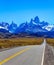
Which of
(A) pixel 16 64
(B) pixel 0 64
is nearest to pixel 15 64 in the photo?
(A) pixel 16 64

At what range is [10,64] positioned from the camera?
17.2 meters

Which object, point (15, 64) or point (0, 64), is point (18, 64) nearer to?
point (15, 64)

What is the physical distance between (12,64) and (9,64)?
0.20m

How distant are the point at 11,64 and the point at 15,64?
0.92ft

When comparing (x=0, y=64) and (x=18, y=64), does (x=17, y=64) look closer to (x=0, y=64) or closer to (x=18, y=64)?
(x=18, y=64)

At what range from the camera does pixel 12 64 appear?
1722cm

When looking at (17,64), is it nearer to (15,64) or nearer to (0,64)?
(15,64)

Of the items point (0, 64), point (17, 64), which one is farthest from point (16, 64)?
point (0, 64)

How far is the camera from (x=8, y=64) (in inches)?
677

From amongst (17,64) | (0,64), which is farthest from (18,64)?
(0,64)

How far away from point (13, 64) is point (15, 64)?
146 millimetres

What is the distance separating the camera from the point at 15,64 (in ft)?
56.8
